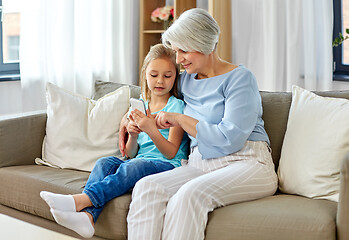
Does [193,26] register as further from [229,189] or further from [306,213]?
[306,213]

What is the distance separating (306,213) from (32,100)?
2.14m

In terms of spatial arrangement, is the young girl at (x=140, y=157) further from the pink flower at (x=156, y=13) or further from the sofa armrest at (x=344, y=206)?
the pink flower at (x=156, y=13)

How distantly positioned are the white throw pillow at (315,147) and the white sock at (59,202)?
83 centimetres

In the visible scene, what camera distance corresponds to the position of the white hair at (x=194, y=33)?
2205 mm

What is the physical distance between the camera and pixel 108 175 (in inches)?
86.3

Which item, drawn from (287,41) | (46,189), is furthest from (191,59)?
(287,41)

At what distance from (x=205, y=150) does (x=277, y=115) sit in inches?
16.3

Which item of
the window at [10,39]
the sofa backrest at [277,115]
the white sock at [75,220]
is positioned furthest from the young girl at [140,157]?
the window at [10,39]

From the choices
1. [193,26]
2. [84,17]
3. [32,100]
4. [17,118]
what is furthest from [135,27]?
[193,26]

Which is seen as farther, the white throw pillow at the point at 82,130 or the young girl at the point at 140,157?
the white throw pillow at the point at 82,130

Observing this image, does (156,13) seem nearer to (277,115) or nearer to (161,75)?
(161,75)

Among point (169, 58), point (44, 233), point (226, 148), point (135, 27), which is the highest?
point (135, 27)

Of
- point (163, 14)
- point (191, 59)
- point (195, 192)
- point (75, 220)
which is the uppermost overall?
point (163, 14)

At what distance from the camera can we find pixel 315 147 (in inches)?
83.8
